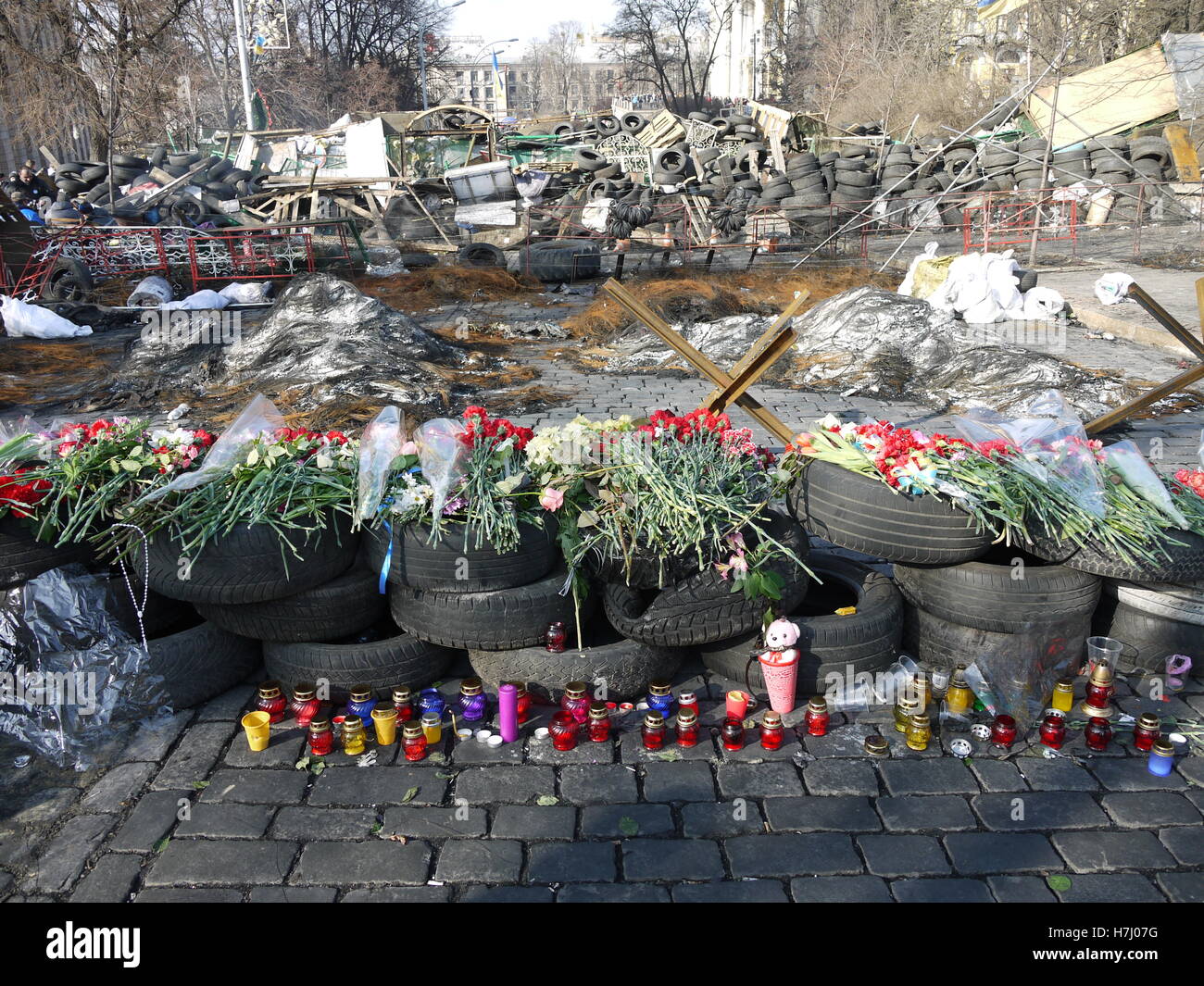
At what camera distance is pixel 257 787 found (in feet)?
12.5

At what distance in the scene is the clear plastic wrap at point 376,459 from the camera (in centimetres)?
430

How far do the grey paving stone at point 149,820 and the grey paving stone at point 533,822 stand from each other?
4.22 feet

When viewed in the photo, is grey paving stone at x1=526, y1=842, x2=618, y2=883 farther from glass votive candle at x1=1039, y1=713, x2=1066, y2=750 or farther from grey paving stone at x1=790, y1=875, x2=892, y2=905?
glass votive candle at x1=1039, y1=713, x2=1066, y2=750

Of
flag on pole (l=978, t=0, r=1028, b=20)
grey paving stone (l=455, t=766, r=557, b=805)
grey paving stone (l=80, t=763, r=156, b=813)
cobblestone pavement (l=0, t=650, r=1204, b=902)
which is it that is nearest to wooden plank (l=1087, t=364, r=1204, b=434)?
cobblestone pavement (l=0, t=650, r=1204, b=902)

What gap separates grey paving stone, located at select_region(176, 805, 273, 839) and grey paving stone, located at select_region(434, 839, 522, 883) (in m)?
0.77

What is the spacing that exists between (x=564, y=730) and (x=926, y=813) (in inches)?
61.4

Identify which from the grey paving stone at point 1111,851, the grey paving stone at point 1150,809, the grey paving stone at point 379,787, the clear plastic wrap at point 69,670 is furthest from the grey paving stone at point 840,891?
the clear plastic wrap at point 69,670

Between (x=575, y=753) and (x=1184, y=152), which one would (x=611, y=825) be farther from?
(x=1184, y=152)

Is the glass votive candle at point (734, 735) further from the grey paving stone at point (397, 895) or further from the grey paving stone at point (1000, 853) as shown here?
the grey paving stone at point (397, 895)

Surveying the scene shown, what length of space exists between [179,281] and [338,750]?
15.0 m

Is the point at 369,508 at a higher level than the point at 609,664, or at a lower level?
higher
